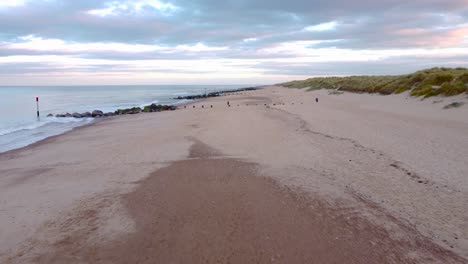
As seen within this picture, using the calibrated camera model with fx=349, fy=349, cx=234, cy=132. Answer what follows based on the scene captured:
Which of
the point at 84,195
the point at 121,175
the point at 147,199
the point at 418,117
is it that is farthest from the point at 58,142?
the point at 418,117

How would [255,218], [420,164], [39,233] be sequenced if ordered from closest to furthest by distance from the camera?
[39,233], [255,218], [420,164]

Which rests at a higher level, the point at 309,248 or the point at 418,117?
the point at 418,117

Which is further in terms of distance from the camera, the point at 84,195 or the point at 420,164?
the point at 420,164

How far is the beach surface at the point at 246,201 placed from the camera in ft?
16.2

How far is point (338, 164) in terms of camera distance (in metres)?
9.04

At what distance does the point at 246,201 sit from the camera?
6746 millimetres

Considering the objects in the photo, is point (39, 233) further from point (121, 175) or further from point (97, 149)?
point (97, 149)

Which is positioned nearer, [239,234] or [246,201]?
[239,234]

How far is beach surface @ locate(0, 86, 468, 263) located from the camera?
194 inches

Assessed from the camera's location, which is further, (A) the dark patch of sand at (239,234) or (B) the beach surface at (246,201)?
(B) the beach surface at (246,201)

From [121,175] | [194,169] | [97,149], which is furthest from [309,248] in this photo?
[97,149]

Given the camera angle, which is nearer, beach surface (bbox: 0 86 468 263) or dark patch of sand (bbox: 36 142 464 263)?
dark patch of sand (bbox: 36 142 464 263)

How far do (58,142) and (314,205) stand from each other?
42.4 ft

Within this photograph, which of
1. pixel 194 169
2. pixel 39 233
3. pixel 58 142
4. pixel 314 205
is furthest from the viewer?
pixel 58 142
